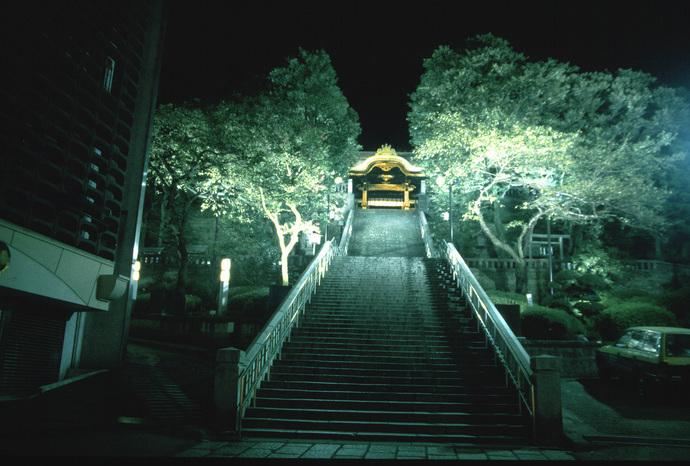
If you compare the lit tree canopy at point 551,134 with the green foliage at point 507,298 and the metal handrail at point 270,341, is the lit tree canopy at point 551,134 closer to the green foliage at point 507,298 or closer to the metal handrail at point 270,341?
the green foliage at point 507,298

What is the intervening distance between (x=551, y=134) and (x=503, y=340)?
12633 millimetres

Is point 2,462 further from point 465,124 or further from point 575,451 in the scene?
point 465,124

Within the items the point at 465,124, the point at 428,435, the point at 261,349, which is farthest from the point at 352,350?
the point at 465,124

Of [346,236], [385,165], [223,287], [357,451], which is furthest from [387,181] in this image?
[357,451]

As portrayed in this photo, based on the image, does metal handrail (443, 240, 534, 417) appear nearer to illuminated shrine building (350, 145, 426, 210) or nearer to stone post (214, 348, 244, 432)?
stone post (214, 348, 244, 432)

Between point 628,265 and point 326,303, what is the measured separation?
16327 mm

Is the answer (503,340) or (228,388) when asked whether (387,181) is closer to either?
(503,340)

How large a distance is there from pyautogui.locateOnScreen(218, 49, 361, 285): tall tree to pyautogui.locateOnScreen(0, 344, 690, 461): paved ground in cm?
890

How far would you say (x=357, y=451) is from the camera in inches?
252

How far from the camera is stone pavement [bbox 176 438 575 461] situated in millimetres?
6145

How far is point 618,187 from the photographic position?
690 inches

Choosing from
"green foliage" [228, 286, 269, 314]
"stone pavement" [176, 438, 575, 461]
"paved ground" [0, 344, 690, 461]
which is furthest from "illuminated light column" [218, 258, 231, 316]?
"stone pavement" [176, 438, 575, 461]

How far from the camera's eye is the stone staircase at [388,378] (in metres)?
7.43

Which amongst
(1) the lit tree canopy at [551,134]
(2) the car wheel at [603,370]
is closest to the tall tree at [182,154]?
(1) the lit tree canopy at [551,134]
